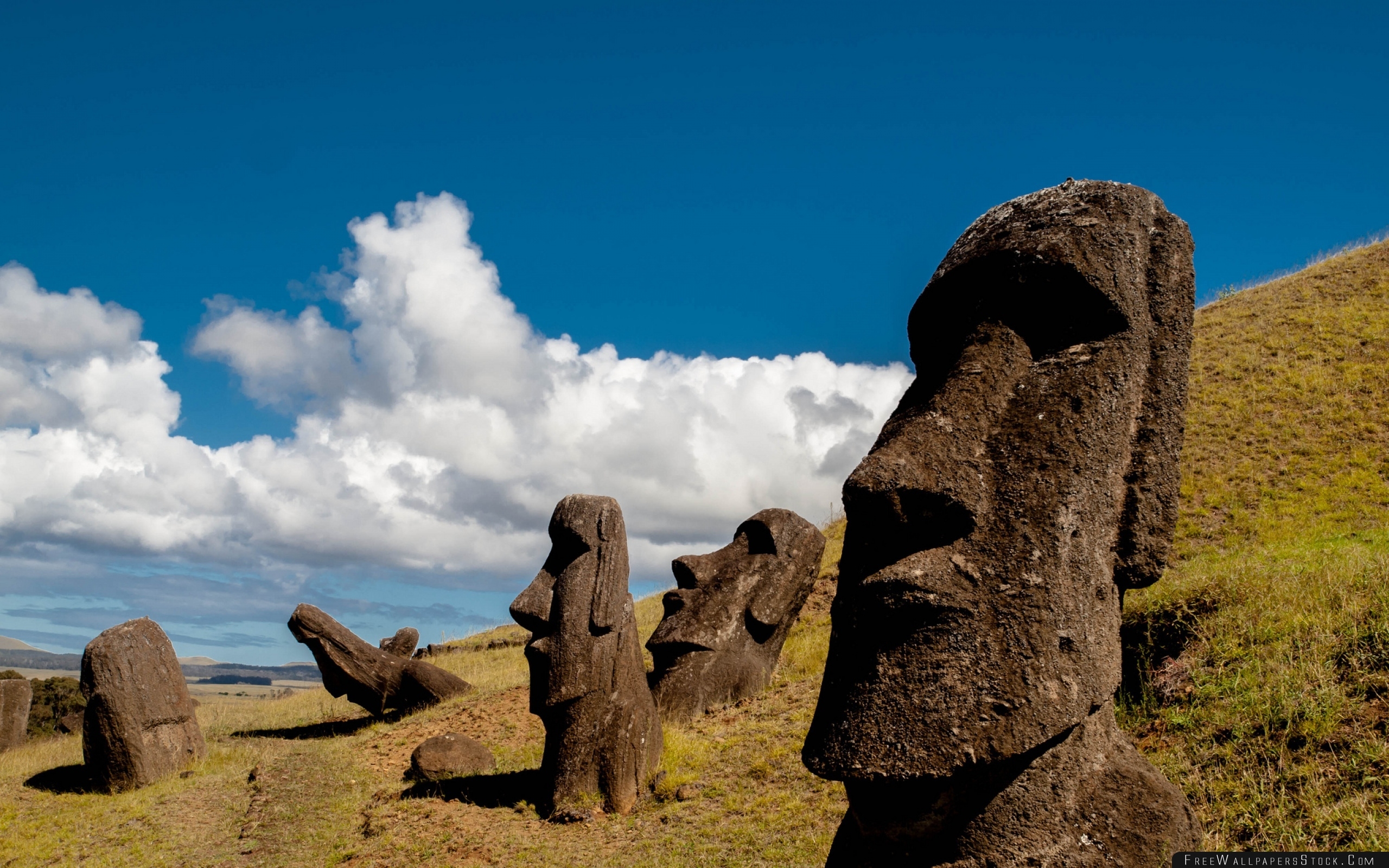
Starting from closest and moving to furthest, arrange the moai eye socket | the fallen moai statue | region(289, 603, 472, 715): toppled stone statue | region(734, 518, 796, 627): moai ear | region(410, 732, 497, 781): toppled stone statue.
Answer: the moai eye socket < region(410, 732, 497, 781): toppled stone statue < region(734, 518, 796, 627): moai ear < region(289, 603, 472, 715): toppled stone statue < the fallen moai statue

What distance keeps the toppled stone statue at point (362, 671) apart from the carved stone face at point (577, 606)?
7505 millimetres

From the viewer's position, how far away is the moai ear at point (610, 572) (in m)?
9.33

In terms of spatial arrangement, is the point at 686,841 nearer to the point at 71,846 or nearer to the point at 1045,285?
the point at 1045,285

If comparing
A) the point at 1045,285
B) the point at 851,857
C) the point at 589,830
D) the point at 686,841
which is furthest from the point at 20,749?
the point at 1045,285

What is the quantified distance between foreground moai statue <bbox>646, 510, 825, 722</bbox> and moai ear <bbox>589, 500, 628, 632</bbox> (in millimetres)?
2908

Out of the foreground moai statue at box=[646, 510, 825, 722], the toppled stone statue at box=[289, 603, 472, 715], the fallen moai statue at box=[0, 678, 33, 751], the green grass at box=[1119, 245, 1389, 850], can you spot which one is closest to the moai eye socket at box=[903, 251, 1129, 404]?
the green grass at box=[1119, 245, 1389, 850]

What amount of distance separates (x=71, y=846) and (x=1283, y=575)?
12830 millimetres

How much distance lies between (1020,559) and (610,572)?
646 cm

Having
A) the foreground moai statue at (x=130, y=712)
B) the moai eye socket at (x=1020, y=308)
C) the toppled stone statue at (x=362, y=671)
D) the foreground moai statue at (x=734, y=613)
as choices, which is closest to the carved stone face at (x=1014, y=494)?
the moai eye socket at (x=1020, y=308)

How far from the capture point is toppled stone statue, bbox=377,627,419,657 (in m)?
18.4

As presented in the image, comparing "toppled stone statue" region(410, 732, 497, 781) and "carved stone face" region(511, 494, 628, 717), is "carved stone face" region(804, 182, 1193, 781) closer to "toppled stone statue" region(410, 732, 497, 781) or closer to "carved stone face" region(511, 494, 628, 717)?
"carved stone face" region(511, 494, 628, 717)

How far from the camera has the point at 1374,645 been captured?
637cm

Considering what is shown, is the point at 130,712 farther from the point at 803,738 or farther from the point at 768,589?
the point at 803,738

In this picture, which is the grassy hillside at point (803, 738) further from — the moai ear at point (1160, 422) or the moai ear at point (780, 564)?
the moai ear at point (1160, 422)
